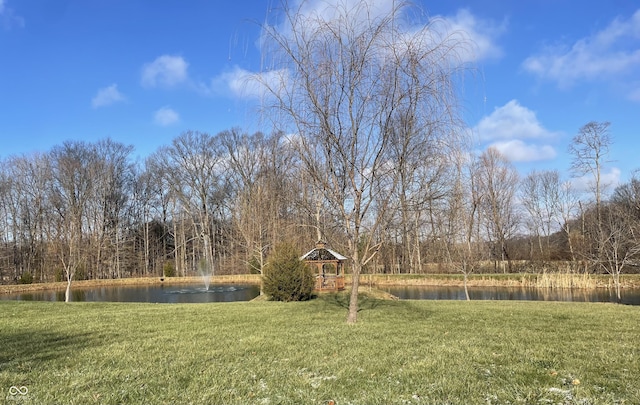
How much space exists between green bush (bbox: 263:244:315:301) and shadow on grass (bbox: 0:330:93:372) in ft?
24.8

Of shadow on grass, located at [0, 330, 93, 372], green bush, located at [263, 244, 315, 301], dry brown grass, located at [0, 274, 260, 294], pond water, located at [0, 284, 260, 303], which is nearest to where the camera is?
shadow on grass, located at [0, 330, 93, 372]

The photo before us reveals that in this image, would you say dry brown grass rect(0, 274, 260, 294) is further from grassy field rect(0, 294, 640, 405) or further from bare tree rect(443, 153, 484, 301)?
grassy field rect(0, 294, 640, 405)

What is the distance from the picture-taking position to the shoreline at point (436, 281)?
21.8 metres

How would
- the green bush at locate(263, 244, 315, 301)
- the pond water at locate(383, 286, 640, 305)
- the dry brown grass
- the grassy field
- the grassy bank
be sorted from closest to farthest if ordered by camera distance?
the grassy field → the green bush at locate(263, 244, 315, 301) → the pond water at locate(383, 286, 640, 305) → the grassy bank → the dry brown grass

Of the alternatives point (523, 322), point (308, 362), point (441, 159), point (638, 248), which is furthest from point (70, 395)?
point (638, 248)

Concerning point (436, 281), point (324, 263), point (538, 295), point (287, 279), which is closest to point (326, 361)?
point (287, 279)

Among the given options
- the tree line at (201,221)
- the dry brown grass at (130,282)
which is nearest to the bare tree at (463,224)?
the tree line at (201,221)

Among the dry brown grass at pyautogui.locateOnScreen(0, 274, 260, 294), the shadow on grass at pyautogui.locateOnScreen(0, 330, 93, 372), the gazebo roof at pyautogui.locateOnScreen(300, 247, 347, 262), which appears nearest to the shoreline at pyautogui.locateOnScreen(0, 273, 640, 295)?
the dry brown grass at pyautogui.locateOnScreen(0, 274, 260, 294)

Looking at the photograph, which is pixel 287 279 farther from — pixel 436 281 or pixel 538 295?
pixel 436 281

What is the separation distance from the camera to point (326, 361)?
4688mm

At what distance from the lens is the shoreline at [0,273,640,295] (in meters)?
21.8

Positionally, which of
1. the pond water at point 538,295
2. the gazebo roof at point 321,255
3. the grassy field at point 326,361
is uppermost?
the gazebo roof at point 321,255

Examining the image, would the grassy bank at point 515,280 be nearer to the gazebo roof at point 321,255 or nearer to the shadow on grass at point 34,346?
the gazebo roof at point 321,255

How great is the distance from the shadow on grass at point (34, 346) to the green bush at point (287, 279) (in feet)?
24.8
